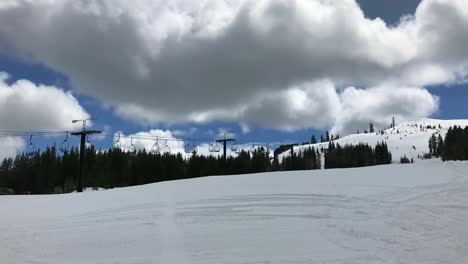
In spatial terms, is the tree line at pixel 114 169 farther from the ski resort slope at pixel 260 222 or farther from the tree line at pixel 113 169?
the ski resort slope at pixel 260 222

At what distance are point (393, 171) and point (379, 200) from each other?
795cm

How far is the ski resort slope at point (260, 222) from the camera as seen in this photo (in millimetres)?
13477

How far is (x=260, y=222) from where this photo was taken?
57.2 feet

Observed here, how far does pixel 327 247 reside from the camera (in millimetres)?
13844

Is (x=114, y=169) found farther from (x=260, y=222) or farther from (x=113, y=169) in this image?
(x=260, y=222)

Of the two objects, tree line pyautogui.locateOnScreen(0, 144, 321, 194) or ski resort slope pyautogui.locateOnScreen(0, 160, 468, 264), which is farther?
tree line pyautogui.locateOnScreen(0, 144, 321, 194)

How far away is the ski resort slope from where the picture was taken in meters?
13.5

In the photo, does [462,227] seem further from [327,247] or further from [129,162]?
[129,162]

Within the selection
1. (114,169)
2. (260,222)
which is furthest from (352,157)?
(260,222)

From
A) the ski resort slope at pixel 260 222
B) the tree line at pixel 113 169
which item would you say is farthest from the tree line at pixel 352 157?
the ski resort slope at pixel 260 222

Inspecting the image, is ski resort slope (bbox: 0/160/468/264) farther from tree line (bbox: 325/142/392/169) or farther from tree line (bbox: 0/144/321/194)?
tree line (bbox: 325/142/392/169)

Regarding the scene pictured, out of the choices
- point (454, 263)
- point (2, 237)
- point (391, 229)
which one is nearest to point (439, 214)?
point (391, 229)

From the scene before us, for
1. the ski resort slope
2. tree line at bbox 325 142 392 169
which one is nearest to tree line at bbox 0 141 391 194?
tree line at bbox 325 142 392 169

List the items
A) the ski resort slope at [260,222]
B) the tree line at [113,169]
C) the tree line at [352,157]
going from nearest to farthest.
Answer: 1. the ski resort slope at [260,222]
2. the tree line at [113,169]
3. the tree line at [352,157]
